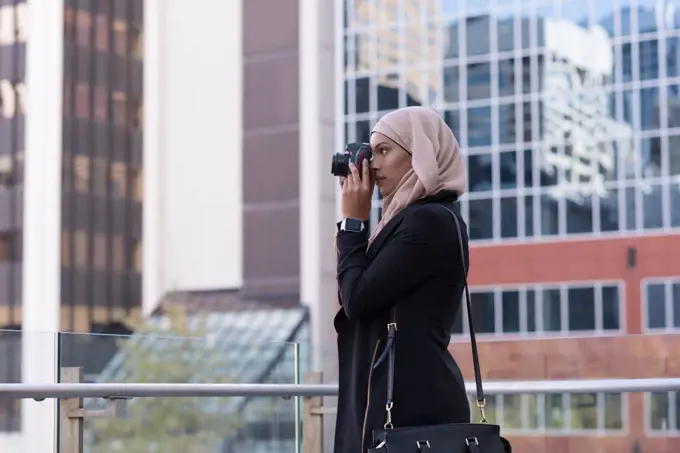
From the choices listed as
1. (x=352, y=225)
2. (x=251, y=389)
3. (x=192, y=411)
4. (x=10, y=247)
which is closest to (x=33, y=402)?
(x=251, y=389)

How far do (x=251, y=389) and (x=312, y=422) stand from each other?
62cm

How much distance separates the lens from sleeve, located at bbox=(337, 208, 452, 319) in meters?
3.15

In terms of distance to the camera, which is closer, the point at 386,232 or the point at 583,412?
the point at 386,232

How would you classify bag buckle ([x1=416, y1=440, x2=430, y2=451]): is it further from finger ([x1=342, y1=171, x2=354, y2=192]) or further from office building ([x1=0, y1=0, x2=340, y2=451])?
office building ([x1=0, y1=0, x2=340, y2=451])

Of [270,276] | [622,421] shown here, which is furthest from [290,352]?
[270,276]

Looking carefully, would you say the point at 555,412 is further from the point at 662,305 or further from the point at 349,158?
the point at 662,305

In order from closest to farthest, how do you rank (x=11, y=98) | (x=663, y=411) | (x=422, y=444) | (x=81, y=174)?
(x=422, y=444) → (x=663, y=411) → (x=81, y=174) → (x=11, y=98)

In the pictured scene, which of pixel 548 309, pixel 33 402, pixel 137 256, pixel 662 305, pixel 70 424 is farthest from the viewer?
pixel 137 256

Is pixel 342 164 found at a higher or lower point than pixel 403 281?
higher

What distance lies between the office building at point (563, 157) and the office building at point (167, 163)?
21.8ft

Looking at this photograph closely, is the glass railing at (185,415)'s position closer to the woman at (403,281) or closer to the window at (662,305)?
the woman at (403,281)

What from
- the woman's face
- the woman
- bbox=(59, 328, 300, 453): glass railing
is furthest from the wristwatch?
bbox=(59, 328, 300, 453): glass railing

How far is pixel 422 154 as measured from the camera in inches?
127

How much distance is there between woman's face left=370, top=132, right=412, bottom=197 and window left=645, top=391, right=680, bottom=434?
239 centimetres
